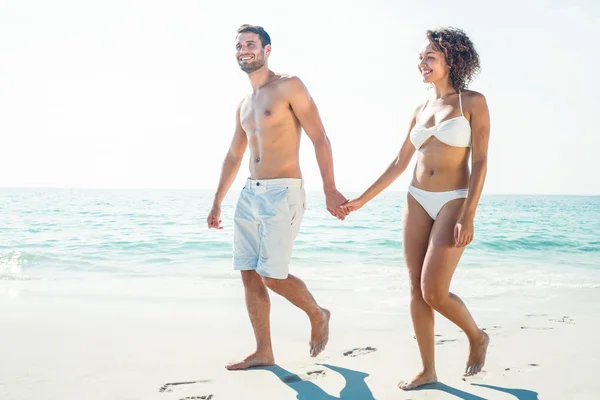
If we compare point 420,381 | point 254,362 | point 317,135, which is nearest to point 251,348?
point 254,362

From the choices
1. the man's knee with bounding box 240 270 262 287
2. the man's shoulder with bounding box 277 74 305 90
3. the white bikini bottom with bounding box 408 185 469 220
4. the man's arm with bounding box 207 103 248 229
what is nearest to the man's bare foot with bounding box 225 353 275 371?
the man's knee with bounding box 240 270 262 287

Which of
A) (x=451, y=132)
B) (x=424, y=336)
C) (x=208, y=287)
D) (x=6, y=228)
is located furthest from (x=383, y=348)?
(x=6, y=228)

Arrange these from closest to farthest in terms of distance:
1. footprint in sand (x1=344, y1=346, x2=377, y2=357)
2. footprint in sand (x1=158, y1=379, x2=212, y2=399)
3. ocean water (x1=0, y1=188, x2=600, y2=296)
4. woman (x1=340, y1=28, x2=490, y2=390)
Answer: woman (x1=340, y1=28, x2=490, y2=390) < footprint in sand (x1=158, y1=379, x2=212, y2=399) < footprint in sand (x1=344, y1=346, x2=377, y2=357) < ocean water (x1=0, y1=188, x2=600, y2=296)

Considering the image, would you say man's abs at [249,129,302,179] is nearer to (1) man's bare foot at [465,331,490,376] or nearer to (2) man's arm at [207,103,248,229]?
(2) man's arm at [207,103,248,229]

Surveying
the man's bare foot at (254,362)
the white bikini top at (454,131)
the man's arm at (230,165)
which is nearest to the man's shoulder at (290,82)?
the man's arm at (230,165)

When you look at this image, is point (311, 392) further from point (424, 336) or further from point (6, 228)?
point (6, 228)

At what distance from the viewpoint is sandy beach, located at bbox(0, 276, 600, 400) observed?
134 inches

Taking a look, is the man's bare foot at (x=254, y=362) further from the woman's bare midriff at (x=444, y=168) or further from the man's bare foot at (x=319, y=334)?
the woman's bare midriff at (x=444, y=168)

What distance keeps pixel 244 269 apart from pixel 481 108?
5.74 feet

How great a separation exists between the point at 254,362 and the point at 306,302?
506 millimetres

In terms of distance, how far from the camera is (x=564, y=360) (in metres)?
4.09

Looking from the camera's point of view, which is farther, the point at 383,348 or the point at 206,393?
the point at 383,348

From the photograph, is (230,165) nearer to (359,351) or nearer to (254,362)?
(254,362)

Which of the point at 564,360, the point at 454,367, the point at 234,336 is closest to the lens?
the point at 454,367
